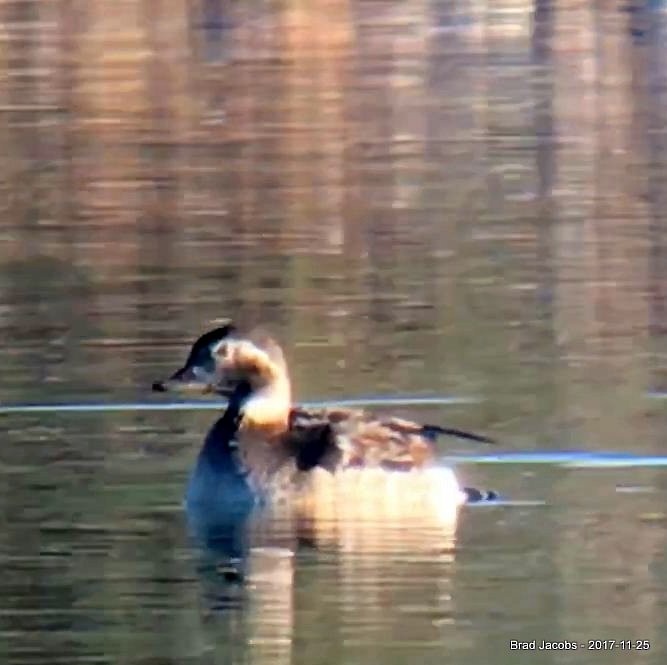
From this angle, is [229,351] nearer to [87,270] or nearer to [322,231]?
[87,270]

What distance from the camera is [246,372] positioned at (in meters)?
12.2

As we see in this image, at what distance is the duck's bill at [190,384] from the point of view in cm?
1199

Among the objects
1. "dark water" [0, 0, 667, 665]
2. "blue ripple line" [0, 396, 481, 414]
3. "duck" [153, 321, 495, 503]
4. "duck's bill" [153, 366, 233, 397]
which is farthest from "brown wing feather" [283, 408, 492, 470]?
"blue ripple line" [0, 396, 481, 414]

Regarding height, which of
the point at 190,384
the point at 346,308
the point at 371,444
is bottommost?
the point at 346,308

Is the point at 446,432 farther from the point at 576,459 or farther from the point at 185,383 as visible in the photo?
the point at 185,383

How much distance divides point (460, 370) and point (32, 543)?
3244mm

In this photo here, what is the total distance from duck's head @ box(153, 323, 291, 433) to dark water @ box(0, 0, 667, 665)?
36 centimetres

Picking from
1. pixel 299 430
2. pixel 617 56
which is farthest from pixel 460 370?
pixel 617 56

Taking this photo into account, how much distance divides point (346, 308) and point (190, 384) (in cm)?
354

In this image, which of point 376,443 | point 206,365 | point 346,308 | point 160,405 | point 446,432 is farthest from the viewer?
point 346,308

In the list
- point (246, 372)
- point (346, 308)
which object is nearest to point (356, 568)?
point (246, 372)

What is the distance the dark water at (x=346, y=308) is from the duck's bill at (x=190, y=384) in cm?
32

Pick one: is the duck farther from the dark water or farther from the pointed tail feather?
the dark water

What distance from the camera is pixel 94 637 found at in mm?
9555
